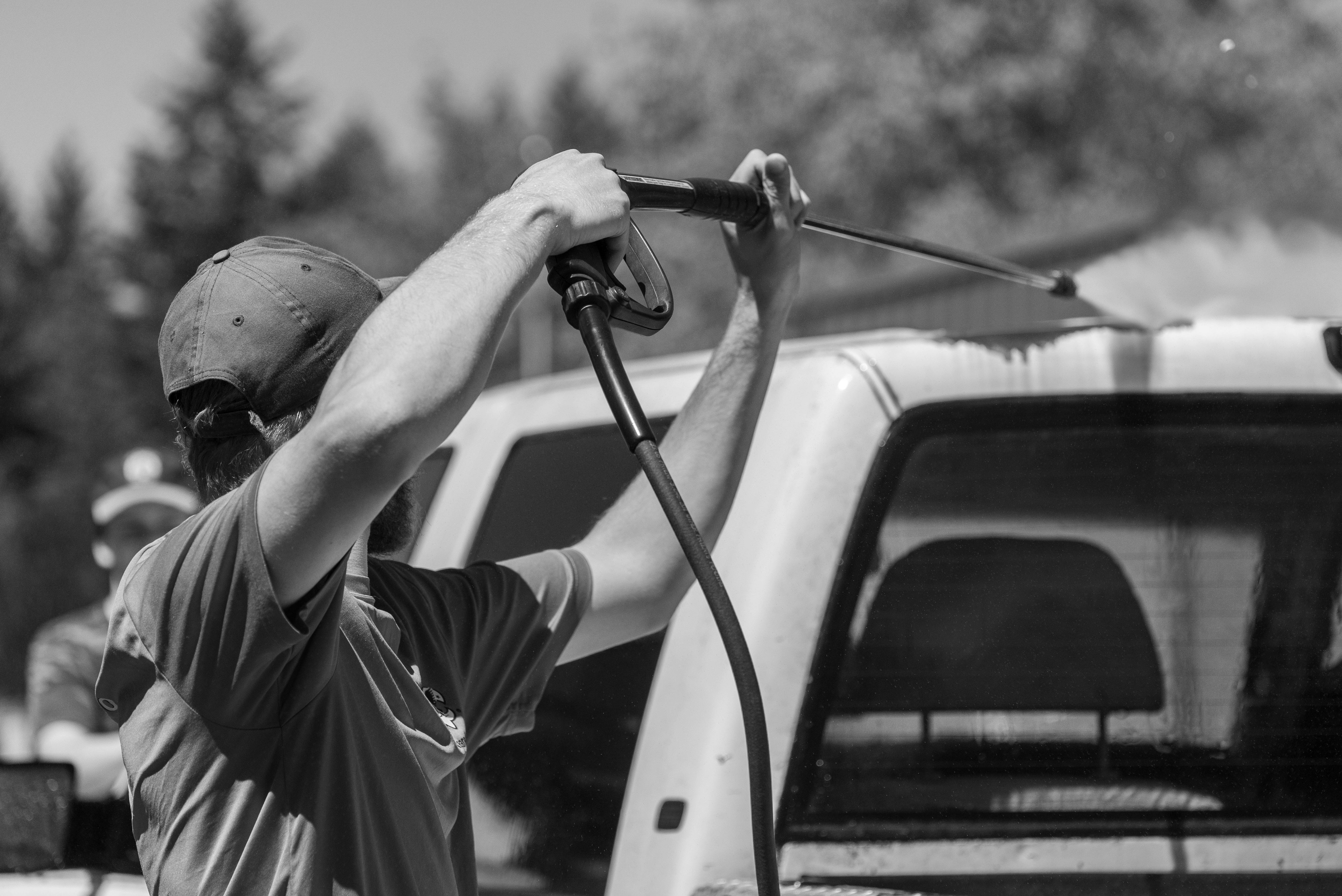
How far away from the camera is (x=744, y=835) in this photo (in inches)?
70.5

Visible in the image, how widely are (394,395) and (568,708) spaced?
100 cm

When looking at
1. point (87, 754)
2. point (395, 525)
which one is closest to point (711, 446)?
point (395, 525)

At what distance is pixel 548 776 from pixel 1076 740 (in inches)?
29.0

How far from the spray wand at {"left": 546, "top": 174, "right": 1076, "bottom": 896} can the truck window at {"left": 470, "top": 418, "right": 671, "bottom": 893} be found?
0.47 metres

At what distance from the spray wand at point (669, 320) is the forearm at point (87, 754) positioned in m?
1.77

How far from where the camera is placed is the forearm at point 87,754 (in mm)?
3221

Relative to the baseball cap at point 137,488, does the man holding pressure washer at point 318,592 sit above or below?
below

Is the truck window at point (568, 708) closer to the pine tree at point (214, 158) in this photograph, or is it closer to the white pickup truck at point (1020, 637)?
the white pickup truck at point (1020, 637)

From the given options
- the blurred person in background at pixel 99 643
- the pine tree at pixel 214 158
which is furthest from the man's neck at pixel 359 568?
the pine tree at pixel 214 158

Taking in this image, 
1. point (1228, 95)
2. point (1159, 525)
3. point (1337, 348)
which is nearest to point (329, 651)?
point (1159, 525)

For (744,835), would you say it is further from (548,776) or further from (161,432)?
(161,432)

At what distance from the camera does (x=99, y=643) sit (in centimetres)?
384

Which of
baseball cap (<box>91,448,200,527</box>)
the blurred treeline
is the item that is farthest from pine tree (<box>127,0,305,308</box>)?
baseball cap (<box>91,448,200,527</box>)

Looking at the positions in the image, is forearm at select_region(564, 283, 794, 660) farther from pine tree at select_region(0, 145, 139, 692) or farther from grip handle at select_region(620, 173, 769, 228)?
pine tree at select_region(0, 145, 139, 692)
